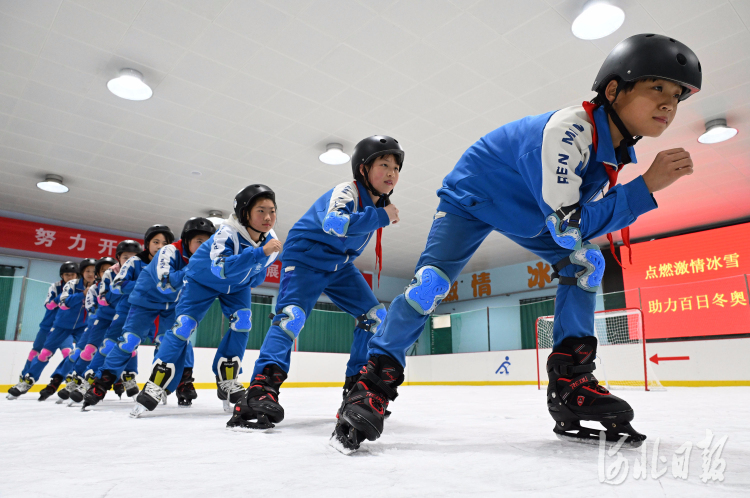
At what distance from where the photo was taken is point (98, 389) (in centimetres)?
331

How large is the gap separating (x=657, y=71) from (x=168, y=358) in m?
2.78

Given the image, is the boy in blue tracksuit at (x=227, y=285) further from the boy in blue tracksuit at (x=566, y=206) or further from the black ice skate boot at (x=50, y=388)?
the black ice skate boot at (x=50, y=388)

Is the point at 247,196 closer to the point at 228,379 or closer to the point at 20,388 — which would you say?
the point at 228,379

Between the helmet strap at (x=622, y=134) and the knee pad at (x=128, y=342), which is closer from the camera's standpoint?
the helmet strap at (x=622, y=134)

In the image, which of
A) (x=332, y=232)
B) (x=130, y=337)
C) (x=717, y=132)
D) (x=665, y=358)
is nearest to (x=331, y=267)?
(x=332, y=232)

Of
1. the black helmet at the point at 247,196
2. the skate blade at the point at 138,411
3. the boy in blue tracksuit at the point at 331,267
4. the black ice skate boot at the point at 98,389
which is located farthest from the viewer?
the black ice skate boot at the point at 98,389

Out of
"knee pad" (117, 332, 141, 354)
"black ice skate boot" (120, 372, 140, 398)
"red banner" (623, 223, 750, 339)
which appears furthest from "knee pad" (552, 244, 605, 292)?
"red banner" (623, 223, 750, 339)

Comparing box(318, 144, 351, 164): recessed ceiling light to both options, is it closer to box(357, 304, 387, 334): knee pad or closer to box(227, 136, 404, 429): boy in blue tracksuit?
box(227, 136, 404, 429): boy in blue tracksuit

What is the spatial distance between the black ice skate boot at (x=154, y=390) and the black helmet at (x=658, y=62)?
8.75 feet

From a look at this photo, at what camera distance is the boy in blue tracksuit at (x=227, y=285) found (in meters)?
2.64

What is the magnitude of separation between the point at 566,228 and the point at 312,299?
1.28 metres

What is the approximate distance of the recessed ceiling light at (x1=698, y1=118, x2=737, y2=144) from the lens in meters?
6.23

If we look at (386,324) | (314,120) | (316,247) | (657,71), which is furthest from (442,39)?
(386,324)

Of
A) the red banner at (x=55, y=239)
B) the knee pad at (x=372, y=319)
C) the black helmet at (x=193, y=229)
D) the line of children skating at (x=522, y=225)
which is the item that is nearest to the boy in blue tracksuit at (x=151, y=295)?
the black helmet at (x=193, y=229)
